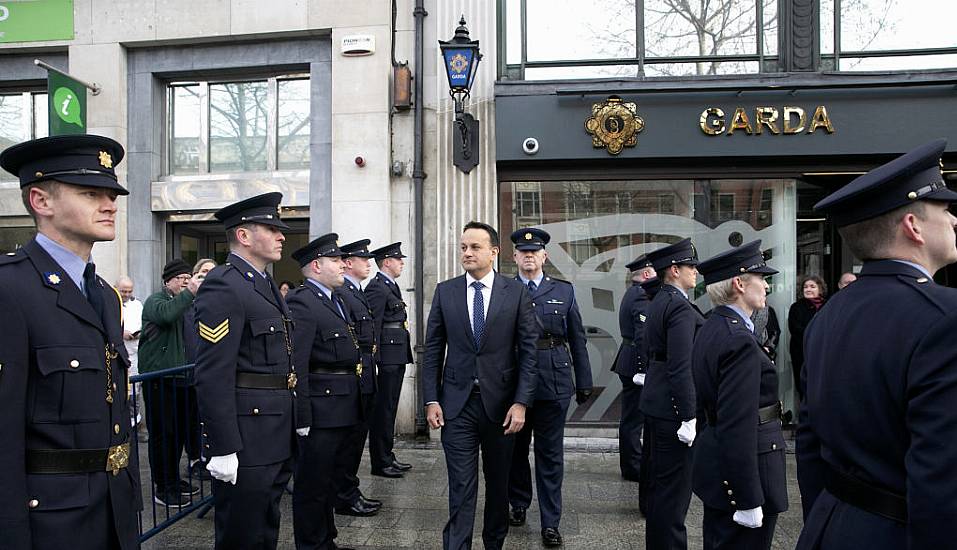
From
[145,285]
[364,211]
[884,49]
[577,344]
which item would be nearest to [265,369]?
[577,344]

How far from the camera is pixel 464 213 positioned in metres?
8.23

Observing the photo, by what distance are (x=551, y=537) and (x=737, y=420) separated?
2345 mm

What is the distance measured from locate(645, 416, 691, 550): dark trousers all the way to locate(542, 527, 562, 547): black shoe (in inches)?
37.2

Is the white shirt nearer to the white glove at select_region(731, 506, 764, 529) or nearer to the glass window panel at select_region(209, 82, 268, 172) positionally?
the white glove at select_region(731, 506, 764, 529)

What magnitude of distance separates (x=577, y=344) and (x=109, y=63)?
7601 millimetres

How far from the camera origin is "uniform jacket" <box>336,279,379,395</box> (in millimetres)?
5535

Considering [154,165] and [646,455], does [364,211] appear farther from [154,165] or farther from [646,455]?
[646,455]

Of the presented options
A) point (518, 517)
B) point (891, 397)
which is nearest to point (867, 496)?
point (891, 397)

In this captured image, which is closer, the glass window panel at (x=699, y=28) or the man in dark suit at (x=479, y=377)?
the man in dark suit at (x=479, y=377)

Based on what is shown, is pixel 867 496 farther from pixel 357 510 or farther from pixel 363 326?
pixel 363 326

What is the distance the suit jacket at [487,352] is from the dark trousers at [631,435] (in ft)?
8.58

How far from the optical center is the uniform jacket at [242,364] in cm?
339

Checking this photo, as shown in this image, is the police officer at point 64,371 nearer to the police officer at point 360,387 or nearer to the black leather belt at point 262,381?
the black leather belt at point 262,381

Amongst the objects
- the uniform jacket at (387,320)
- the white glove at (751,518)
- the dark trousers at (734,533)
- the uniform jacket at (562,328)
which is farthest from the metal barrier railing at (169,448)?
the white glove at (751,518)
